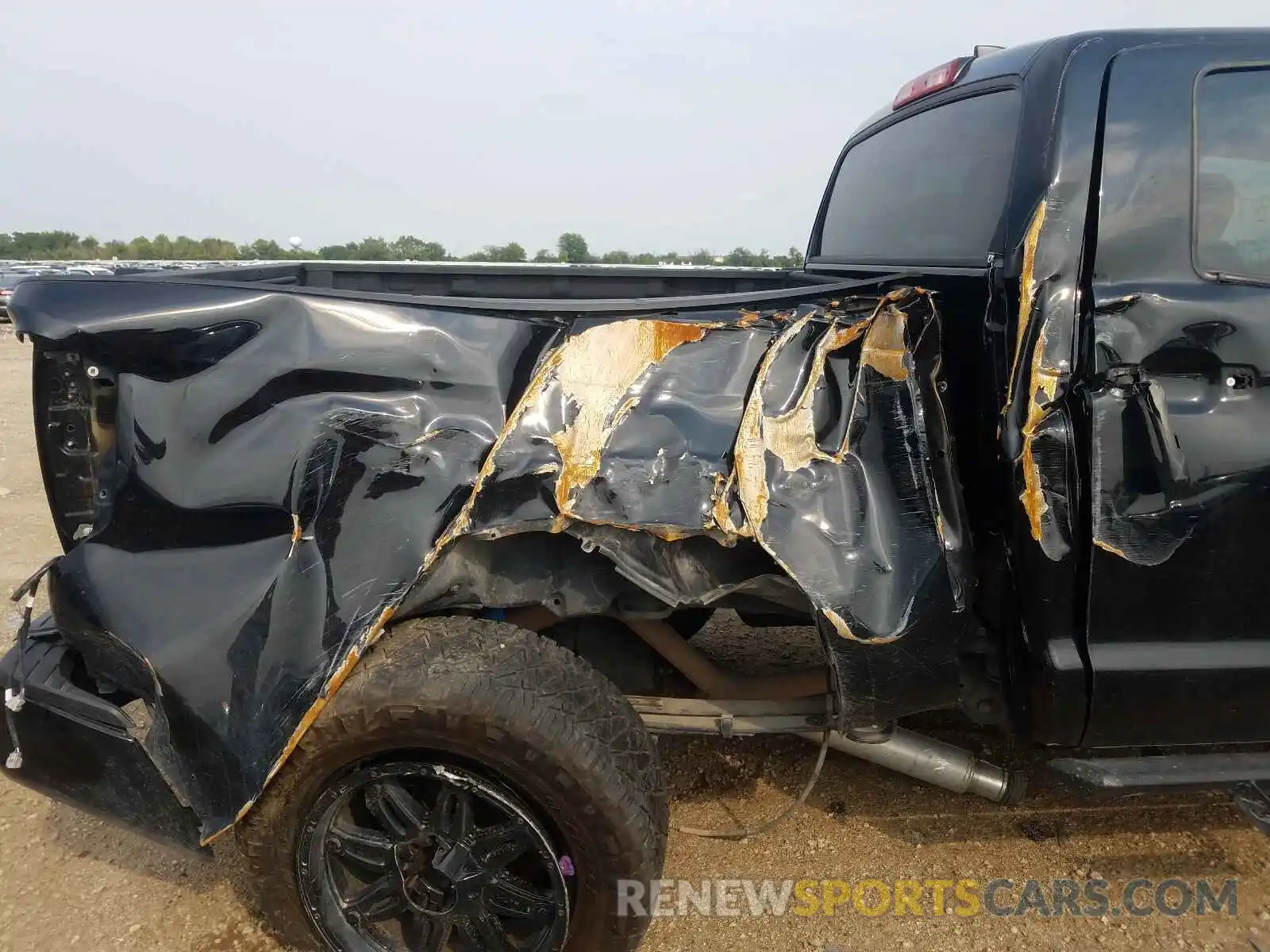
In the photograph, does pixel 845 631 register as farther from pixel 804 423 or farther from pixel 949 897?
pixel 949 897

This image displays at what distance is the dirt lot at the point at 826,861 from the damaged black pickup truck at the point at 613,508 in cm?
54

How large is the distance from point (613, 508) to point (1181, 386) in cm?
131

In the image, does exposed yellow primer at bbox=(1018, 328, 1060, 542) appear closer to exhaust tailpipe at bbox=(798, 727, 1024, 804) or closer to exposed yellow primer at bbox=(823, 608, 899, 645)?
exposed yellow primer at bbox=(823, 608, 899, 645)

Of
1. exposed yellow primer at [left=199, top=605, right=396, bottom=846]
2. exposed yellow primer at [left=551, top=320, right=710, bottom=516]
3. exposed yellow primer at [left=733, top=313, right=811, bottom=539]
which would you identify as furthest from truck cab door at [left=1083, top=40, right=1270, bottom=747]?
exposed yellow primer at [left=199, top=605, right=396, bottom=846]

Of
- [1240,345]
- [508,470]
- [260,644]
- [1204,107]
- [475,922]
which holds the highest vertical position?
[1204,107]

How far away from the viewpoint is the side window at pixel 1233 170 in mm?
1876

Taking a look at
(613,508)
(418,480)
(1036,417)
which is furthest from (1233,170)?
(418,480)

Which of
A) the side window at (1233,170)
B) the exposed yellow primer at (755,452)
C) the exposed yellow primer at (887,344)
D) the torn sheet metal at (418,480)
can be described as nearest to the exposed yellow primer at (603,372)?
the torn sheet metal at (418,480)

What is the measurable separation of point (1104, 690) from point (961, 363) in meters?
0.87

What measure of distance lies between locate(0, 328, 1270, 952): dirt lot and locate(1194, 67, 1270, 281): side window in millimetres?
1770

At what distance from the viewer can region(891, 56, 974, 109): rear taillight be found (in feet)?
7.97

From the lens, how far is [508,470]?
182cm

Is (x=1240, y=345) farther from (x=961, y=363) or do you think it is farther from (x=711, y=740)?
(x=711, y=740)

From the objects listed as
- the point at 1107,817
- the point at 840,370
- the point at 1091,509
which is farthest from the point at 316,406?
the point at 1107,817
